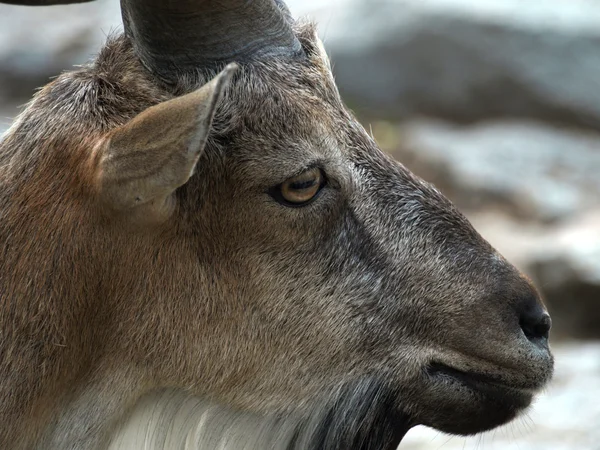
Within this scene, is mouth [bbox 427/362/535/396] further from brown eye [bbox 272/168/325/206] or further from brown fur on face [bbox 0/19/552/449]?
brown eye [bbox 272/168/325/206]

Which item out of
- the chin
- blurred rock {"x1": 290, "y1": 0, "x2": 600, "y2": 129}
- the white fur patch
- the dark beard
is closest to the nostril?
the chin

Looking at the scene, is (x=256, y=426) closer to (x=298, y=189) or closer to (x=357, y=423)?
(x=357, y=423)

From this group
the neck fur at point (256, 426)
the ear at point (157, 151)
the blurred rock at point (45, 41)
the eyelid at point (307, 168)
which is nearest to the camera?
the ear at point (157, 151)

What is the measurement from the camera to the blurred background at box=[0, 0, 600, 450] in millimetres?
11203

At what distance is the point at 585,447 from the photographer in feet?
23.2

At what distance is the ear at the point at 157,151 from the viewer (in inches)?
144

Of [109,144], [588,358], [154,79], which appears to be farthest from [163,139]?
[588,358]

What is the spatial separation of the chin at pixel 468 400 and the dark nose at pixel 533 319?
0.24 metres

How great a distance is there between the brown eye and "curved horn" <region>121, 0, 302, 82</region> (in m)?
0.59

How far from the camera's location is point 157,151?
12.4ft

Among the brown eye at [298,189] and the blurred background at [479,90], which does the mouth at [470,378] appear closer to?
the brown eye at [298,189]

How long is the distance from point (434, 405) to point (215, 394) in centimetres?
97

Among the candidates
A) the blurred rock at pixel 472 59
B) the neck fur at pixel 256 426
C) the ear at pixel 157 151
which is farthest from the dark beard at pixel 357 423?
the blurred rock at pixel 472 59

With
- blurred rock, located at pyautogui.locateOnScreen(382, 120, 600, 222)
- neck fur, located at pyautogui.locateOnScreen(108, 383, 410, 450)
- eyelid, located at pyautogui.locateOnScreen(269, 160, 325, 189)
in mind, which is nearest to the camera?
eyelid, located at pyautogui.locateOnScreen(269, 160, 325, 189)
